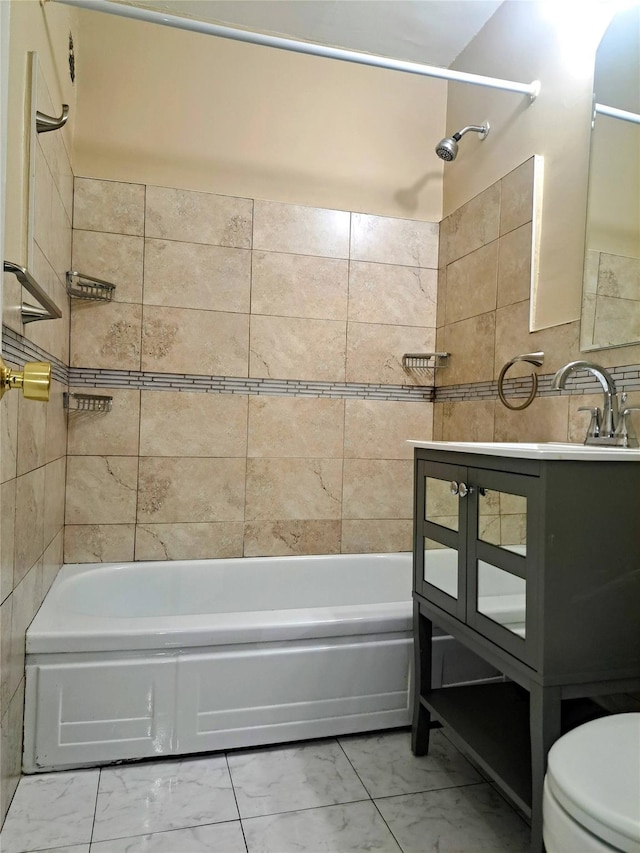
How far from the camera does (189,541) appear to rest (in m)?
2.51

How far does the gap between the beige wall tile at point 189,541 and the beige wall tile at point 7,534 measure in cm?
103

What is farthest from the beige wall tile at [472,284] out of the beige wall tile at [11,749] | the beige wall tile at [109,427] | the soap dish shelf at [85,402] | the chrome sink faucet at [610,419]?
the beige wall tile at [11,749]

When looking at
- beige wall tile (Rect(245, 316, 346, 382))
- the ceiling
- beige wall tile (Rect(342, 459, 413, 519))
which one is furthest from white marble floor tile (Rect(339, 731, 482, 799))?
the ceiling

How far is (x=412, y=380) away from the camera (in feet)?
9.27

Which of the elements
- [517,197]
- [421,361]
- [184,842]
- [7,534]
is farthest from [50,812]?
[517,197]

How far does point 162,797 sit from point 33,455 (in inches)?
40.9

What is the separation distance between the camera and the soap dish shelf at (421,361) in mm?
2758

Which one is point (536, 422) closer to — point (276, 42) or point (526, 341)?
point (526, 341)

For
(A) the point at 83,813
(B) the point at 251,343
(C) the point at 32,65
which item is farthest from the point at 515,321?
(A) the point at 83,813

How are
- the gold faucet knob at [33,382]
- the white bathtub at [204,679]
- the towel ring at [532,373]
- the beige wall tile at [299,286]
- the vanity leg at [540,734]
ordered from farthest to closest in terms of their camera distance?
1. the beige wall tile at [299,286]
2. the towel ring at [532,373]
3. the white bathtub at [204,679]
4. the vanity leg at [540,734]
5. the gold faucet knob at [33,382]

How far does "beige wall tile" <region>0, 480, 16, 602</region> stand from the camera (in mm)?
1321

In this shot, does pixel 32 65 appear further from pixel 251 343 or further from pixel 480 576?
pixel 480 576

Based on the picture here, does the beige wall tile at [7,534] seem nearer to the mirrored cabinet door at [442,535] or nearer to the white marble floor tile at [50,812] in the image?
the white marble floor tile at [50,812]

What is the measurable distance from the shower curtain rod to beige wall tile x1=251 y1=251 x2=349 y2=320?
0.87 metres
